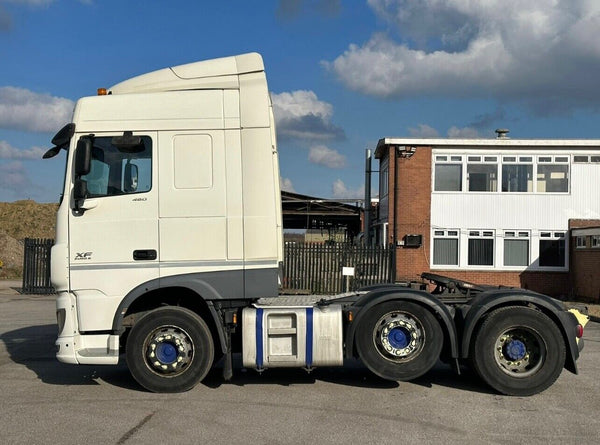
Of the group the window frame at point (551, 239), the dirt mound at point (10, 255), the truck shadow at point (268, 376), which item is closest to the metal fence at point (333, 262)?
the window frame at point (551, 239)

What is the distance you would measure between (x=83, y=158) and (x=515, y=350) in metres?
5.41

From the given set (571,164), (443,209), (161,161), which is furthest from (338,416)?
(571,164)

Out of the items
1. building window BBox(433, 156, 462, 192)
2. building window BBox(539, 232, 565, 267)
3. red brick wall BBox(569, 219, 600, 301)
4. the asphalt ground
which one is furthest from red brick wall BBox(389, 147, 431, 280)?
the asphalt ground

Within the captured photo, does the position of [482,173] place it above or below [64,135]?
above

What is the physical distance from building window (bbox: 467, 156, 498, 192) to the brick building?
36mm

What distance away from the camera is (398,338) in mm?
7516

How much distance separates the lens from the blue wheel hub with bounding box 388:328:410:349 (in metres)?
7.51

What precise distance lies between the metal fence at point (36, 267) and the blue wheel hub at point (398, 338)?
1823cm

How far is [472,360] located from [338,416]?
194 centimetres

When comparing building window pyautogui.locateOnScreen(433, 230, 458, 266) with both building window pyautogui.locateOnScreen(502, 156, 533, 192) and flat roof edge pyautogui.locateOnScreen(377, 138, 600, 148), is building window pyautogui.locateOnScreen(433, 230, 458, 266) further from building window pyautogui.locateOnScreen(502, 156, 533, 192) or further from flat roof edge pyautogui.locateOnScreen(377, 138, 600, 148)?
flat roof edge pyautogui.locateOnScreen(377, 138, 600, 148)

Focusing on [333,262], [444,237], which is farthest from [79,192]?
[444,237]

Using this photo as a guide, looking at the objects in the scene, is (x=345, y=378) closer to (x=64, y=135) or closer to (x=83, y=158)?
(x=83, y=158)

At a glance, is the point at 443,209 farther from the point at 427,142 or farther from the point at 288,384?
the point at 288,384

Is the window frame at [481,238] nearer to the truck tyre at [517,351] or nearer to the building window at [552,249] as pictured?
the building window at [552,249]
